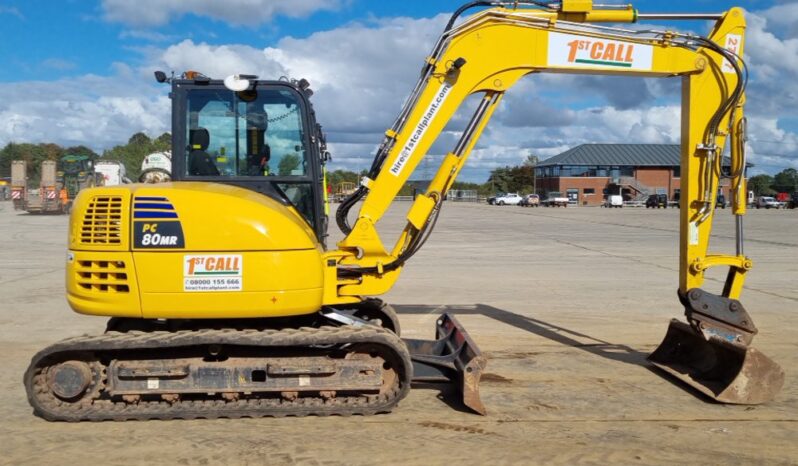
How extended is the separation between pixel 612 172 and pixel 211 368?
9100 cm

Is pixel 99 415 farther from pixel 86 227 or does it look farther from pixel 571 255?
pixel 571 255

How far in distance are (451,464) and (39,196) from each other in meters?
45.0

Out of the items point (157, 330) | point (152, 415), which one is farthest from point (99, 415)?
point (157, 330)

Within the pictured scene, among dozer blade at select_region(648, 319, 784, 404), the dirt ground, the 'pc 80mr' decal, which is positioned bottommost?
the dirt ground

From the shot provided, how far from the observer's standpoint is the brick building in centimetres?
8869

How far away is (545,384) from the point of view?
6664mm

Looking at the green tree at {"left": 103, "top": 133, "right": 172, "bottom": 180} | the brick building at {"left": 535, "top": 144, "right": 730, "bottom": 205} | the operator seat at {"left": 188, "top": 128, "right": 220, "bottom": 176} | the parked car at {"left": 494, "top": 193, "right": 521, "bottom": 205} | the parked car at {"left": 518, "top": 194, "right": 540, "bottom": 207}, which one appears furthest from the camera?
the brick building at {"left": 535, "top": 144, "right": 730, "bottom": 205}

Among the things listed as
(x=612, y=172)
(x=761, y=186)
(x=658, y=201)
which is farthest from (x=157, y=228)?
(x=761, y=186)

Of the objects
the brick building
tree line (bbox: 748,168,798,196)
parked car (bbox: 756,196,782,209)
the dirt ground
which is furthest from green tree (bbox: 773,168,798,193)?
the dirt ground

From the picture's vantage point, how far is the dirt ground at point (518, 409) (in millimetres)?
4973

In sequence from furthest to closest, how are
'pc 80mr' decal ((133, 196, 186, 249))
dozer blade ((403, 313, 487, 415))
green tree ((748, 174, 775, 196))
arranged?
green tree ((748, 174, 775, 196)) < dozer blade ((403, 313, 487, 415)) < 'pc 80mr' decal ((133, 196, 186, 249))

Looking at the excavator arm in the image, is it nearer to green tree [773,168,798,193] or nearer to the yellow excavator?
the yellow excavator

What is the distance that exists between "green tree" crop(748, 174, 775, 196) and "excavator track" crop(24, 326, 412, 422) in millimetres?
99589

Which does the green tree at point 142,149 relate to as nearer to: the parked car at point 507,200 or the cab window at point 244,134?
the cab window at point 244,134
